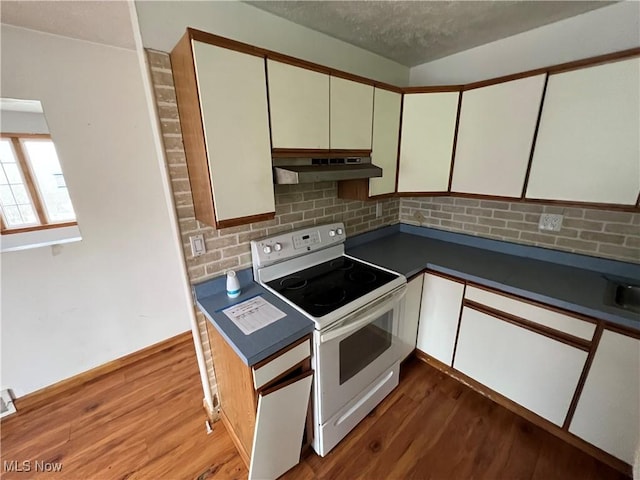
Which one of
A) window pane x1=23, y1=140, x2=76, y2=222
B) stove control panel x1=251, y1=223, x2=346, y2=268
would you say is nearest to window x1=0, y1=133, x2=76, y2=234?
window pane x1=23, y1=140, x2=76, y2=222

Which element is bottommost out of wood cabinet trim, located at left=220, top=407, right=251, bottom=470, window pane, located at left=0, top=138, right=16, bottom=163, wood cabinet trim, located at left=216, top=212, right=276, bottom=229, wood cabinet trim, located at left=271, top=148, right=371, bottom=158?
wood cabinet trim, located at left=220, top=407, right=251, bottom=470

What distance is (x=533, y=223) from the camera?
1849 mm

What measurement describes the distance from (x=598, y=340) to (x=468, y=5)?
190cm

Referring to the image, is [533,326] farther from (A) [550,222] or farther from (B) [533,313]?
(A) [550,222]

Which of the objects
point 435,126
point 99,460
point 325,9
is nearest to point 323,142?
point 325,9

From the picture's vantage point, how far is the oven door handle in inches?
49.6

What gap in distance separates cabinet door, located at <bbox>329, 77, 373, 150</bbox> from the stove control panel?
604 millimetres

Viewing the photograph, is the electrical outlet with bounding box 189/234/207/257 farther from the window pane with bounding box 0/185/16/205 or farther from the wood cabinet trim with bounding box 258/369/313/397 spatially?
the window pane with bounding box 0/185/16/205

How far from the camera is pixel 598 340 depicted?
1.28 meters

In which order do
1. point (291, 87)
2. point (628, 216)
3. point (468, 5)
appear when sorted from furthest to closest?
1. point (628, 216)
2. point (468, 5)
3. point (291, 87)

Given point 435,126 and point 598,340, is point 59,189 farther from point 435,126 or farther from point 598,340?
point 598,340

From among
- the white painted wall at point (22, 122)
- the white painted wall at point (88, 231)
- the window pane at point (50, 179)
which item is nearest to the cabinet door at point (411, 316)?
the white painted wall at point (88, 231)

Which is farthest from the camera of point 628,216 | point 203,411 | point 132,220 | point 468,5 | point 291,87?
point 132,220

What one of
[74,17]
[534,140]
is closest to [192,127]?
[74,17]
